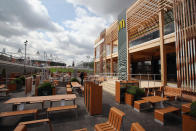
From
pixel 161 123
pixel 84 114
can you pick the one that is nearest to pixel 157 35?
pixel 161 123

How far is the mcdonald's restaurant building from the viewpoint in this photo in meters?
6.85

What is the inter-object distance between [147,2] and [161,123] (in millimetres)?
11196

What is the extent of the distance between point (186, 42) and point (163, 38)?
1.89 meters

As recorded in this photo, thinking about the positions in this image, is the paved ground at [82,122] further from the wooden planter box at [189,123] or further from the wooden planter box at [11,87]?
the wooden planter box at [11,87]

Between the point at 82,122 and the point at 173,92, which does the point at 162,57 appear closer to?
the point at 173,92

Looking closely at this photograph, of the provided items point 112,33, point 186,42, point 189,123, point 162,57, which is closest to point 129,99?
point 189,123

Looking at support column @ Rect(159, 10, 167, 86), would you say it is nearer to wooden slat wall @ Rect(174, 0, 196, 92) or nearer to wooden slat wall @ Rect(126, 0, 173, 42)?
wooden slat wall @ Rect(126, 0, 173, 42)

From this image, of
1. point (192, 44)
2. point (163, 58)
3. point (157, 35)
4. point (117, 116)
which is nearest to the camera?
point (117, 116)

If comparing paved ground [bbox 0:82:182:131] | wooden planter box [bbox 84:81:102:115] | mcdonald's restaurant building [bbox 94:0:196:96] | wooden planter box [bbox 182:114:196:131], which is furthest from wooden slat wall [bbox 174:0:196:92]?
wooden planter box [bbox 84:81:102:115]

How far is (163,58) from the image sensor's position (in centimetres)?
839

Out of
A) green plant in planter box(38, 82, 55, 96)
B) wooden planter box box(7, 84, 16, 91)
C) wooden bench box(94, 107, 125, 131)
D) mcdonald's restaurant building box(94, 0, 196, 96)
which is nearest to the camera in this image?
wooden bench box(94, 107, 125, 131)

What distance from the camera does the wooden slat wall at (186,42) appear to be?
6648 millimetres

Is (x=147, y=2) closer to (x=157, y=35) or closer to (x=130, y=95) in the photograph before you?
(x=157, y=35)

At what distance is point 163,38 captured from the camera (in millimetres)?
8602
